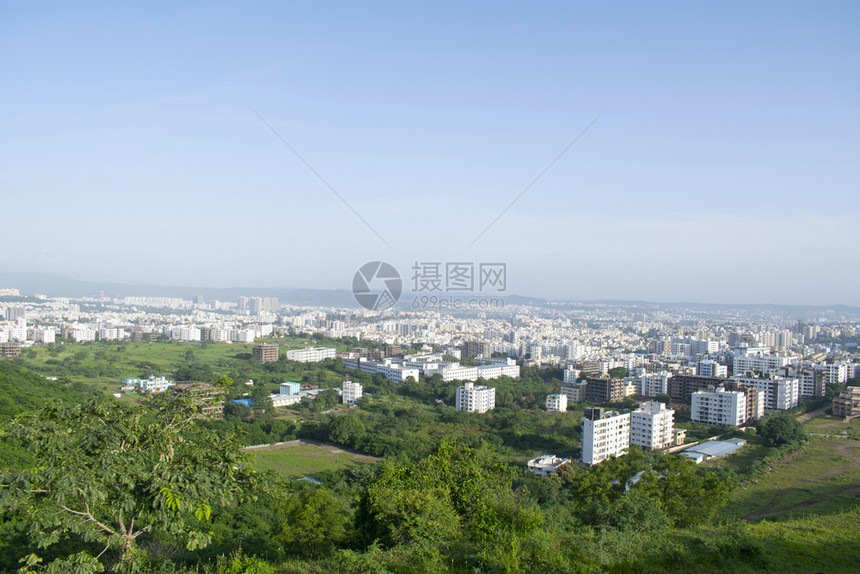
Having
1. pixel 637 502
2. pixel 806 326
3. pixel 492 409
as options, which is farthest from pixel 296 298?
pixel 637 502

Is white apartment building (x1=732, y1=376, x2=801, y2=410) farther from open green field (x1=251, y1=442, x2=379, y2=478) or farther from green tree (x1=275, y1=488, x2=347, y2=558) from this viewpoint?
green tree (x1=275, y1=488, x2=347, y2=558)

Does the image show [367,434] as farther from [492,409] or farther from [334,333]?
[334,333]

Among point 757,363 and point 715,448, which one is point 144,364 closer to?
point 715,448

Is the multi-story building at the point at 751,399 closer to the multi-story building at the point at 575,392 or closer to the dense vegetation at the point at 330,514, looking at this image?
the multi-story building at the point at 575,392

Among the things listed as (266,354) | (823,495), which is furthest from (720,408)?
(266,354)

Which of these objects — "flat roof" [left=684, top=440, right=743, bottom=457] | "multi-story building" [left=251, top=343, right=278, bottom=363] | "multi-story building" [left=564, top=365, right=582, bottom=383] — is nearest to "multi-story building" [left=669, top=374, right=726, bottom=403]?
"multi-story building" [left=564, top=365, right=582, bottom=383]

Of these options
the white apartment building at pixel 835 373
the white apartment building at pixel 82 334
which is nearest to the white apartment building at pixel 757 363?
the white apartment building at pixel 835 373
